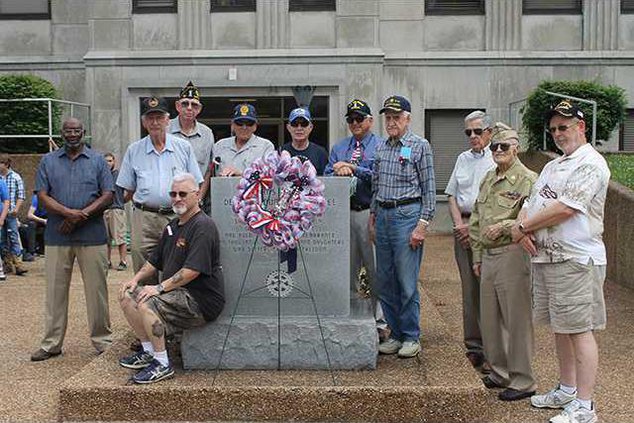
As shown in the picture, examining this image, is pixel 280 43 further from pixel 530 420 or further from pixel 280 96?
pixel 530 420

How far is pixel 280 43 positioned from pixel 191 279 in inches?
498

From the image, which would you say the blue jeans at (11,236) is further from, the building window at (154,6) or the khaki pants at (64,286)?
the building window at (154,6)

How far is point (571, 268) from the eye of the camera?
18.0 ft

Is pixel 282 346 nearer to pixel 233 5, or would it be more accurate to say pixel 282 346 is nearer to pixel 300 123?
pixel 300 123

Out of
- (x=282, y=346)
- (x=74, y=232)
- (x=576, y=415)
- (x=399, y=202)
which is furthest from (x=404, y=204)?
(x=74, y=232)

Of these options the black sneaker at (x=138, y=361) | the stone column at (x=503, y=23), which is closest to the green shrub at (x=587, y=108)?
the stone column at (x=503, y=23)

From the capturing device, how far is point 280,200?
20.8 feet

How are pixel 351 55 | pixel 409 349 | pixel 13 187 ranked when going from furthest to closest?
pixel 351 55 < pixel 13 187 < pixel 409 349

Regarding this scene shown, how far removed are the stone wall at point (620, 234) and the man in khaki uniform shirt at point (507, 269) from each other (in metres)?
5.36

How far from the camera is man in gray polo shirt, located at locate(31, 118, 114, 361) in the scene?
24.6ft

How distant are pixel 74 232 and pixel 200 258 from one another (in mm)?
1965

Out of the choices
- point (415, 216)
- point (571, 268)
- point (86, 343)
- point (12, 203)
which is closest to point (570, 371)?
point (571, 268)

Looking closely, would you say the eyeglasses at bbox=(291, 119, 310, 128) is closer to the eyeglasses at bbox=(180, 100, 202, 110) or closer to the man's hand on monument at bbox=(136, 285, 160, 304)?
the eyeglasses at bbox=(180, 100, 202, 110)

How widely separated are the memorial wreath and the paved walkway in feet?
3.58
